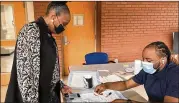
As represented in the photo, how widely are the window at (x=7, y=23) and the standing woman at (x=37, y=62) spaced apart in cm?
262

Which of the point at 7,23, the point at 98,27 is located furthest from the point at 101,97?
the point at 7,23

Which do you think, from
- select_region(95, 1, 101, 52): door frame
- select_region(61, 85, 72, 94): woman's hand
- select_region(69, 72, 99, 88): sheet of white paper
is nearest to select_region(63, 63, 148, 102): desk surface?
select_region(69, 72, 99, 88): sheet of white paper

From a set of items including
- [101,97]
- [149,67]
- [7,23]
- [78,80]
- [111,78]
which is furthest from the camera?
[7,23]

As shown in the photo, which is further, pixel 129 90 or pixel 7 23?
pixel 7 23

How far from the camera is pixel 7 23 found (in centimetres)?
379

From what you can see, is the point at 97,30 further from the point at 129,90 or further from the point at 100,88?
the point at 100,88

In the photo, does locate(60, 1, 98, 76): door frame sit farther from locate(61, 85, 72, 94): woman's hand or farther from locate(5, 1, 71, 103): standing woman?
locate(5, 1, 71, 103): standing woman

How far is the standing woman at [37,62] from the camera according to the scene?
50.6 inches

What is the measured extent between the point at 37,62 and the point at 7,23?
285 cm

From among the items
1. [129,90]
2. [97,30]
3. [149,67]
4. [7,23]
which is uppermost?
[7,23]

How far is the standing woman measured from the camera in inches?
50.6

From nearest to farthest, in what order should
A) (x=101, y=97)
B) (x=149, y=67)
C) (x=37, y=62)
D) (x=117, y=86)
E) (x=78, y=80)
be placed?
(x=37, y=62)
(x=149, y=67)
(x=101, y=97)
(x=117, y=86)
(x=78, y=80)

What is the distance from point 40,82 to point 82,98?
1.33ft

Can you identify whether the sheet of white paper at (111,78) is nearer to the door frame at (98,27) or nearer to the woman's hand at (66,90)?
the woman's hand at (66,90)
